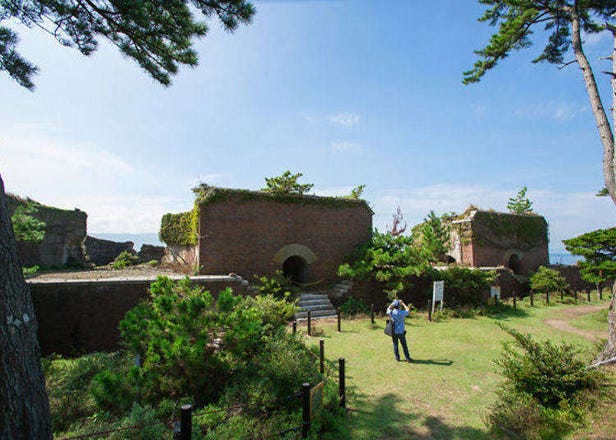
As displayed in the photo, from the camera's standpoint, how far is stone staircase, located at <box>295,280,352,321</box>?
11922 millimetres

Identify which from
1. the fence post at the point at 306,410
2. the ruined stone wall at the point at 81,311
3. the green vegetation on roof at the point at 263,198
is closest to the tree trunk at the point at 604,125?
the fence post at the point at 306,410

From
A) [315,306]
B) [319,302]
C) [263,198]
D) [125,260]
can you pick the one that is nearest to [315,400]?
[315,306]

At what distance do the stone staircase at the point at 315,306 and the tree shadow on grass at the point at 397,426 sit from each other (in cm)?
625

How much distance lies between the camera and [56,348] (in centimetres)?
810

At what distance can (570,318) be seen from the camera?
1276cm

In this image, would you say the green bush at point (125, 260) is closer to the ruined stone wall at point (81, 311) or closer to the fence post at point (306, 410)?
the ruined stone wall at point (81, 311)

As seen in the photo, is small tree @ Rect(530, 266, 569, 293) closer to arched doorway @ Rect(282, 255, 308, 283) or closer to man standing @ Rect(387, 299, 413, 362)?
arched doorway @ Rect(282, 255, 308, 283)

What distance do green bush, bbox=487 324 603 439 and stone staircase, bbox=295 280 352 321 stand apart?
23.7 ft

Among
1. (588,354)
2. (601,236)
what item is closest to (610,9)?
(601,236)

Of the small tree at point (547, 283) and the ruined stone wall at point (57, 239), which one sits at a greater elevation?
the ruined stone wall at point (57, 239)

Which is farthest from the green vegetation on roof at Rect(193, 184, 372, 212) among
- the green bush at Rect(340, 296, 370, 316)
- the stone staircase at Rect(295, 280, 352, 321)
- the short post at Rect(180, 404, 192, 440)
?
the short post at Rect(180, 404, 192, 440)

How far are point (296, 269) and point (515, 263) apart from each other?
16062 millimetres

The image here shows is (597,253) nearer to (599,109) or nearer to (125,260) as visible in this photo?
(599,109)

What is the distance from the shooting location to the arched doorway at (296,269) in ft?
46.7
